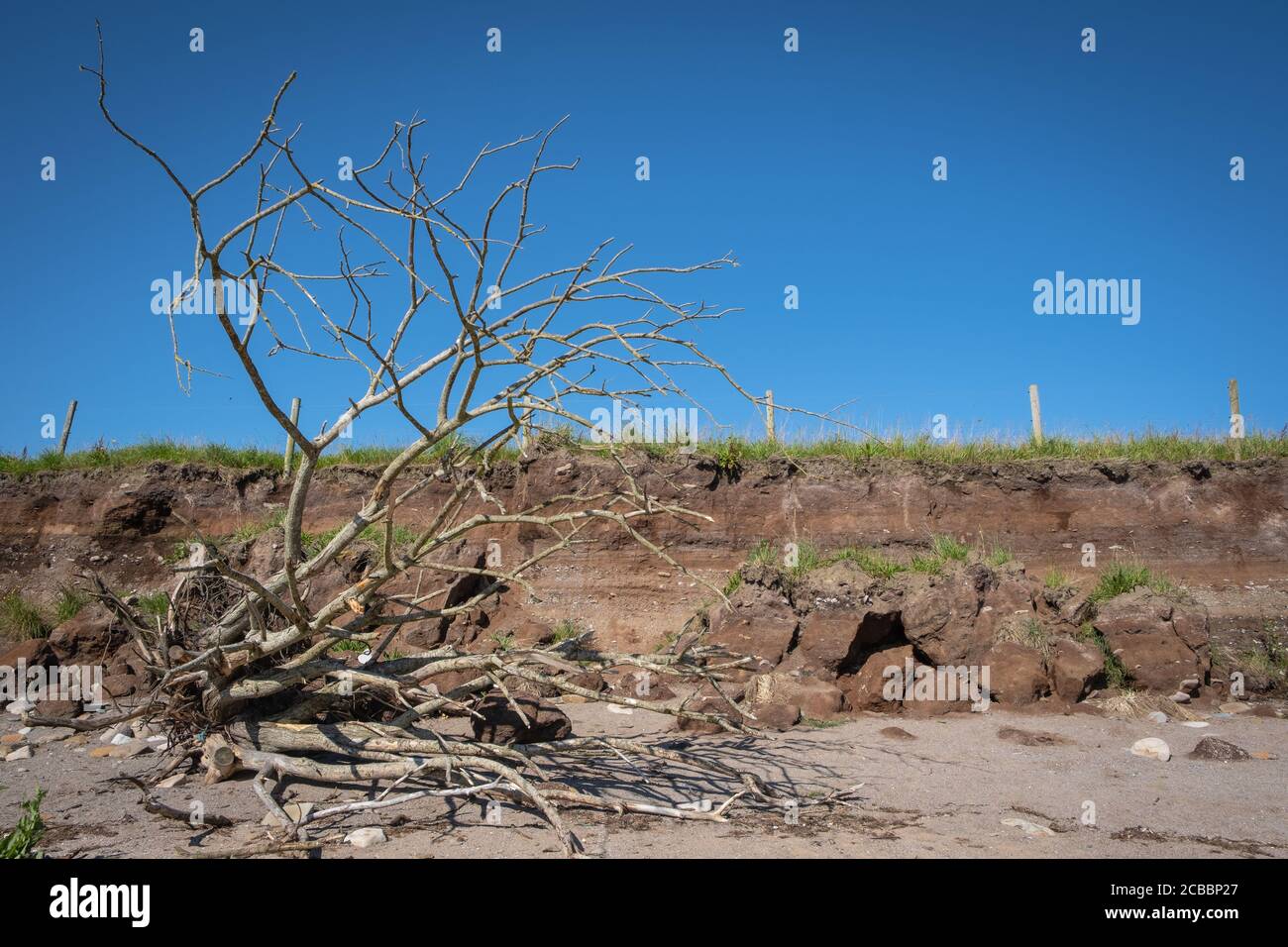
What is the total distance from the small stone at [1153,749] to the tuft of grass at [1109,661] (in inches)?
86.8

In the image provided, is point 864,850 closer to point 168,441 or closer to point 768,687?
point 768,687

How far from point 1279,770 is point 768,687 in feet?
13.3

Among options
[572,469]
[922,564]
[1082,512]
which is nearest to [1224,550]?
[1082,512]

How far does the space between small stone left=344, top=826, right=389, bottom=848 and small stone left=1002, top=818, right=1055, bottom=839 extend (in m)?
3.27

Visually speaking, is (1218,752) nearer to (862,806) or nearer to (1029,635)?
(1029,635)

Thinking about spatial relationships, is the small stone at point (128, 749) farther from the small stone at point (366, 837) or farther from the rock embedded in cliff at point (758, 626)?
the rock embedded in cliff at point (758, 626)

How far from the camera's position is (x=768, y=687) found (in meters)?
8.34

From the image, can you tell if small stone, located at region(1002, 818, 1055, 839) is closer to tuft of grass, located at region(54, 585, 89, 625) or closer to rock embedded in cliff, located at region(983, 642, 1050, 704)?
rock embedded in cliff, located at region(983, 642, 1050, 704)

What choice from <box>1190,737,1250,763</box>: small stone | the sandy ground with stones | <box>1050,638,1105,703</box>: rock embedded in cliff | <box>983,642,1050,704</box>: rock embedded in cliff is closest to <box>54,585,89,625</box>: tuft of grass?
the sandy ground with stones

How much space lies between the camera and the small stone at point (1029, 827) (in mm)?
4339

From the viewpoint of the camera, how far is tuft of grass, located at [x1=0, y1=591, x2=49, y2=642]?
1070 centimetres

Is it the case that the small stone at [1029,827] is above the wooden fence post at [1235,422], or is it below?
below

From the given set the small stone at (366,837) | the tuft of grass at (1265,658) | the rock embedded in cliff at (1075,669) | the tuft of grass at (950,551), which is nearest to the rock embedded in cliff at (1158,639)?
the rock embedded in cliff at (1075,669)

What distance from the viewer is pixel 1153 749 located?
6.28 m
